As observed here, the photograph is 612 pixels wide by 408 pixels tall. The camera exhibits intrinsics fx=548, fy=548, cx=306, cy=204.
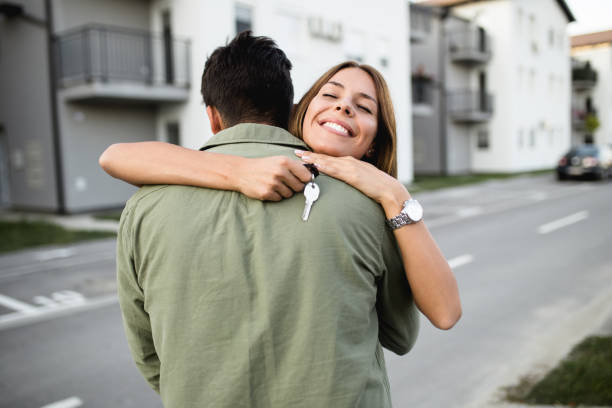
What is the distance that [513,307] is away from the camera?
575 centimetres

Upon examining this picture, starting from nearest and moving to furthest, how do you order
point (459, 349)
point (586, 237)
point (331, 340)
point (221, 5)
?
point (331, 340) → point (459, 349) → point (586, 237) → point (221, 5)

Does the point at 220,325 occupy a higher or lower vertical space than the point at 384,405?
higher

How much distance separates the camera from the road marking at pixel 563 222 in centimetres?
1077

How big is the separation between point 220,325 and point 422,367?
3.36 m

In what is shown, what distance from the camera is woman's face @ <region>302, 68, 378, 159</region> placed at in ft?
5.32

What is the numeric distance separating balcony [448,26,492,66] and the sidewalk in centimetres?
2243

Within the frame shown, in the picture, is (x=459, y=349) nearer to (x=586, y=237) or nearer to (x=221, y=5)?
(x=586, y=237)

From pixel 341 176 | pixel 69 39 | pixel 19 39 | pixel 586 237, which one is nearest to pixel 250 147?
pixel 341 176

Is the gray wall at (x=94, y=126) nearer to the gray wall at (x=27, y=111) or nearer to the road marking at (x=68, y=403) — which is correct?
the gray wall at (x=27, y=111)

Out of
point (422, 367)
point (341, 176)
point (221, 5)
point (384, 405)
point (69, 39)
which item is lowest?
point (422, 367)

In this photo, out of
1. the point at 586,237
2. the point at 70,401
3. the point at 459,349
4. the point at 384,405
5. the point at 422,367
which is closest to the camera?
the point at 384,405

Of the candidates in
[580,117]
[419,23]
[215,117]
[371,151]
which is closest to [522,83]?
[419,23]

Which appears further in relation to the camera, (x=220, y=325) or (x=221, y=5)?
(x=221, y=5)

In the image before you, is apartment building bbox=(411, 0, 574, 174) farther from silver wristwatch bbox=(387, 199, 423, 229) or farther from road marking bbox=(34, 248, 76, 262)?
silver wristwatch bbox=(387, 199, 423, 229)
